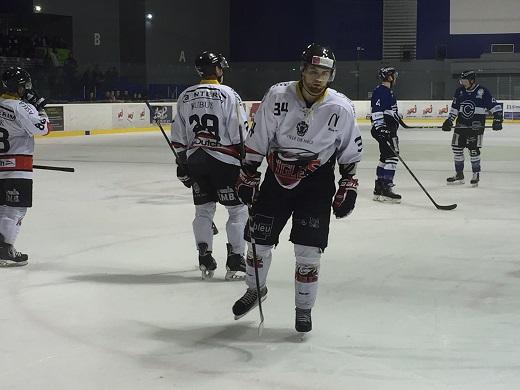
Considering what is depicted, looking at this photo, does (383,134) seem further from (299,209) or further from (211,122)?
(299,209)

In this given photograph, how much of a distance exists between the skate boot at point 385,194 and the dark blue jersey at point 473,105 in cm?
185

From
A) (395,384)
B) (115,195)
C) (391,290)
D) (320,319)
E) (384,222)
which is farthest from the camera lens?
(115,195)

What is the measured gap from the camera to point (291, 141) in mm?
3004

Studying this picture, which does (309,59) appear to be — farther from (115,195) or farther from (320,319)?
(115,195)

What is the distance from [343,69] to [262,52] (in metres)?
4.29

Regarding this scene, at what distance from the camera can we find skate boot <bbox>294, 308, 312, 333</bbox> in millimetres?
3072

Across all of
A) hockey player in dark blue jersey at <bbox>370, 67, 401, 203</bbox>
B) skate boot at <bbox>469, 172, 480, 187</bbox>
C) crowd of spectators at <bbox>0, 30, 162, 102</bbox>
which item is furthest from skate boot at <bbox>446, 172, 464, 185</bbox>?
crowd of spectators at <bbox>0, 30, 162, 102</bbox>

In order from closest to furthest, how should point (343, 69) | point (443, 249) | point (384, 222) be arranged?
point (443, 249)
point (384, 222)
point (343, 69)

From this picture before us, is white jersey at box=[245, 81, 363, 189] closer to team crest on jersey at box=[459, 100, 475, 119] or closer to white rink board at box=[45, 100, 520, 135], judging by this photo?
team crest on jersey at box=[459, 100, 475, 119]

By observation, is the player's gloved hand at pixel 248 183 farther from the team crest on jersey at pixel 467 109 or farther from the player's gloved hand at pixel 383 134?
the team crest on jersey at pixel 467 109

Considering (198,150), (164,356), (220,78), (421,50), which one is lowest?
(164,356)

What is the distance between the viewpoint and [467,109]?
836cm

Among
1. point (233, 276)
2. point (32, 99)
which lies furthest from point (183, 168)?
point (32, 99)

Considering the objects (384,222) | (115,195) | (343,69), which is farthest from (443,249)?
(343,69)
